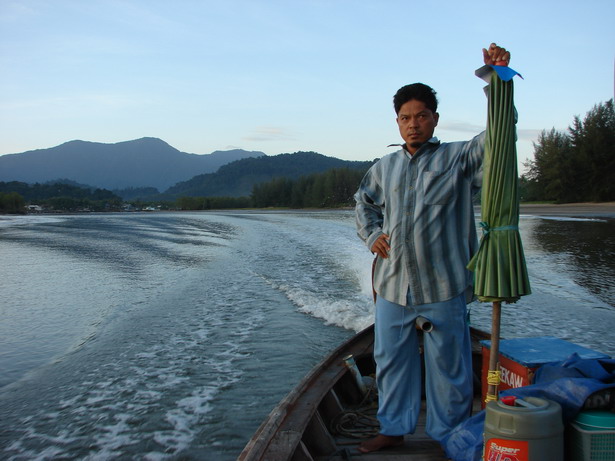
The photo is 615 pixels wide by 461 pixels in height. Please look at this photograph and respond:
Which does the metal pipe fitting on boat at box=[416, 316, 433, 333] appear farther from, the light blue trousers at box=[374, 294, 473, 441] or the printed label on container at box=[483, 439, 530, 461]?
the printed label on container at box=[483, 439, 530, 461]

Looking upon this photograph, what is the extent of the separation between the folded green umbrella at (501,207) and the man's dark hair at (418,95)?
0.51 meters

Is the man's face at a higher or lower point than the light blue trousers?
higher

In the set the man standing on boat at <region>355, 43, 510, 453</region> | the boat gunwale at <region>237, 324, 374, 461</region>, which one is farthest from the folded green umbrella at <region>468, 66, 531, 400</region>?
the boat gunwale at <region>237, 324, 374, 461</region>

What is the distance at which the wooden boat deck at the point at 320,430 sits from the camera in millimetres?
2701

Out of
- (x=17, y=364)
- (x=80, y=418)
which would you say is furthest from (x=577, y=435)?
(x=17, y=364)

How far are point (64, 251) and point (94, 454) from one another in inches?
772

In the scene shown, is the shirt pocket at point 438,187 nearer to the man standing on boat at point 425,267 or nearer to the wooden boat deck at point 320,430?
the man standing on boat at point 425,267

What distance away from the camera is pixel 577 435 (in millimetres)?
1933

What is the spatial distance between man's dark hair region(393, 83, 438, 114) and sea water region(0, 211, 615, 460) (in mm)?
3275

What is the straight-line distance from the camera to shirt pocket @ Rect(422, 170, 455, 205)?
102 inches

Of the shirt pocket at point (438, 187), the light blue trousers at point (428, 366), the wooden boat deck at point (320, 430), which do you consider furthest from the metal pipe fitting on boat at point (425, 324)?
the wooden boat deck at point (320, 430)

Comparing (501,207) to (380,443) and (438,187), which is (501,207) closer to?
(438,187)

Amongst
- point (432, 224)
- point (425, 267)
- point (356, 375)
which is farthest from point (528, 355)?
point (356, 375)

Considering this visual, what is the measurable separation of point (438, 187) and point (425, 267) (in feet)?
1.33
